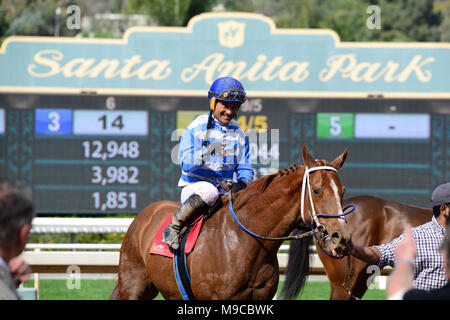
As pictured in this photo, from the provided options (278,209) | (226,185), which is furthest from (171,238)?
(278,209)

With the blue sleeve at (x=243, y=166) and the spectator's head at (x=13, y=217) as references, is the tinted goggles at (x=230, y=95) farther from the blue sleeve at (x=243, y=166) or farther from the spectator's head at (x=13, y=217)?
the spectator's head at (x=13, y=217)

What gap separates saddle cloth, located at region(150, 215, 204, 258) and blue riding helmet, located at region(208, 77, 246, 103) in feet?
2.54

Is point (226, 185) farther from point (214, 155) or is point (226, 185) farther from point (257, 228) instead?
point (257, 228)

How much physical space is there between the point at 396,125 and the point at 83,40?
4.59m

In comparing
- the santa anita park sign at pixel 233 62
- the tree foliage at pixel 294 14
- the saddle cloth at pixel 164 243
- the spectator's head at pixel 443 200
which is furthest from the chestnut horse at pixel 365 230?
the tree foliage at pixel 294 14

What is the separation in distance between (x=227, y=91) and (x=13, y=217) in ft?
8.10

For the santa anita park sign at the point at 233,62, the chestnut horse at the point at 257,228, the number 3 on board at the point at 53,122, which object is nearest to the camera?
the chestnut horse at the point at 257,228

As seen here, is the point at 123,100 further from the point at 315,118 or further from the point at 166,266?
the point at 166,266

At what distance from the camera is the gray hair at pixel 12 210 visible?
2.00 m

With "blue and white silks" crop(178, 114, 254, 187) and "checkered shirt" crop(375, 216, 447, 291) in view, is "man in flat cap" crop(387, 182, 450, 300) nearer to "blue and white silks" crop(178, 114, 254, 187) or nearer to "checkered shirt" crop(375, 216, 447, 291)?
"checkered shirt" crop(375, 216, 447, 291)

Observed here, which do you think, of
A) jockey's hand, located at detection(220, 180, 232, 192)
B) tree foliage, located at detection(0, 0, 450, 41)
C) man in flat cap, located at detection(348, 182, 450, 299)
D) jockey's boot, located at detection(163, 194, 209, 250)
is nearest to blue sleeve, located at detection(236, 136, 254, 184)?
jockey's hand, located at detection(220, 180, 232, 192)

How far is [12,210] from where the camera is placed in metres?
2.01

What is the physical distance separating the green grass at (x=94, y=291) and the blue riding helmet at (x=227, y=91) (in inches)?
144

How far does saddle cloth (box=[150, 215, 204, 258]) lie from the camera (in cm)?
415
